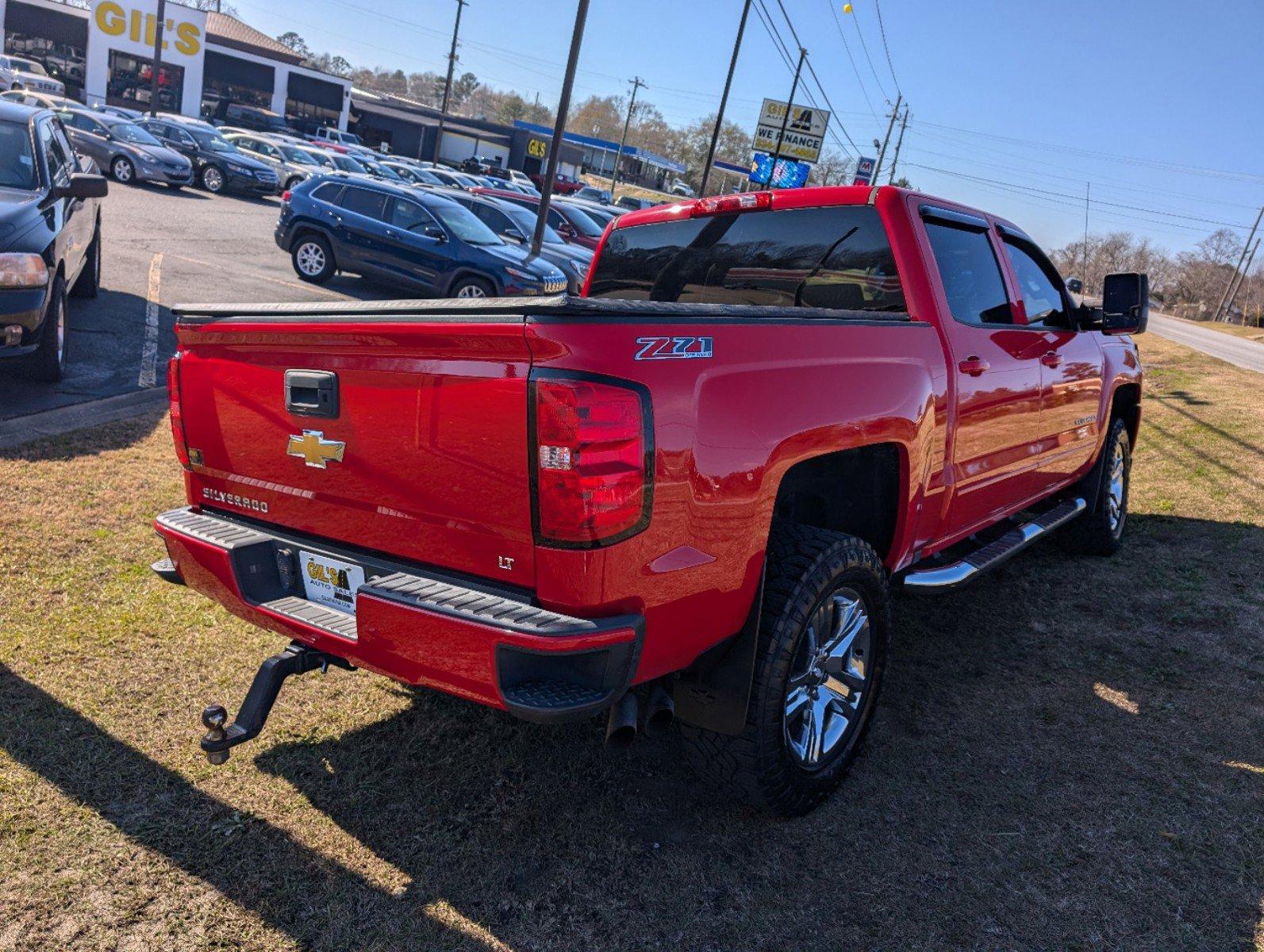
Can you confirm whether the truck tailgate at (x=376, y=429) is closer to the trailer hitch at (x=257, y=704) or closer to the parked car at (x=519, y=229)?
the trailer hitch at (x=257, y=704)

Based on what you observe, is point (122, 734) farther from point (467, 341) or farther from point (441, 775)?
point (467, 341)

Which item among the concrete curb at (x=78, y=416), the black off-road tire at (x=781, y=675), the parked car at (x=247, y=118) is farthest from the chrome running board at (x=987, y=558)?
the parked car at (x=247, y=118)

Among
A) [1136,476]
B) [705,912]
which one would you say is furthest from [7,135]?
[1136,476]

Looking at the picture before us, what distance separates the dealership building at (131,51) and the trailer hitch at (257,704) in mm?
55587

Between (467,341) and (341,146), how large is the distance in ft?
150

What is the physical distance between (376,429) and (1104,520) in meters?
5.12

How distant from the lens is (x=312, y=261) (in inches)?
563

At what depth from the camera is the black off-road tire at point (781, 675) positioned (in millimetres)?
2832

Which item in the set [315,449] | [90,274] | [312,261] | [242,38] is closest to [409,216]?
[312,261]

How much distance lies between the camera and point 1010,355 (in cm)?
432

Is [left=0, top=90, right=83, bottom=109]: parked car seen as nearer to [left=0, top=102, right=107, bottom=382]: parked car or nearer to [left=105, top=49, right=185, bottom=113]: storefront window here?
[left=0, top=102, right=107, bottom=382]: parked car

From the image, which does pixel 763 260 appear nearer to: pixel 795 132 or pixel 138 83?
pixel 795 132

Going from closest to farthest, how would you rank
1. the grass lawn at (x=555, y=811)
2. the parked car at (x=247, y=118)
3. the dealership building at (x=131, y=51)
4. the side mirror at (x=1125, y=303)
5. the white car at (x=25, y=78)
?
the grass lawn at (x=555, y=811) < the side mirror at (x=1125, y=303) < the white car at (x=25, y=78) < the parked car at (x=247, y=118) < the dealership building at (x=131, y=51)

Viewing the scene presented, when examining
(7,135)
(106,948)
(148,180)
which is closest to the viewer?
(106,948)
